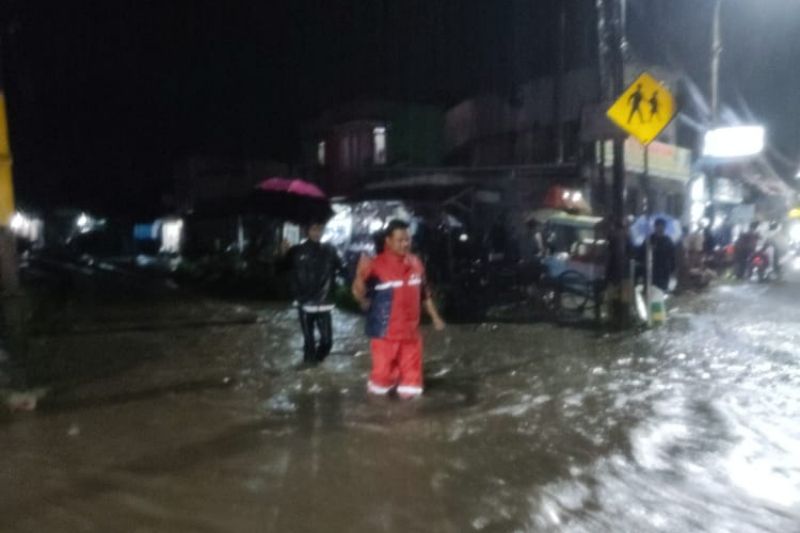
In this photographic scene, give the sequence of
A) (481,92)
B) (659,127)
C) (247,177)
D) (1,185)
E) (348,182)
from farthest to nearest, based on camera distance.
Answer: (247,177), (348,182), (481,92), (659,127), (1,185)

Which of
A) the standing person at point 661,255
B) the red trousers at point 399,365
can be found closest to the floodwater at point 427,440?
the red trousers at point 399,365

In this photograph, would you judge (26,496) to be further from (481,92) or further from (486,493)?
(481,92)

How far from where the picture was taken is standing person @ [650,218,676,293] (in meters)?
16.0

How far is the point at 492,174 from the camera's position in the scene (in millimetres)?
23438

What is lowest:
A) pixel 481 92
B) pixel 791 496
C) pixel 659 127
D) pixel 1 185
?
pixel 791 496

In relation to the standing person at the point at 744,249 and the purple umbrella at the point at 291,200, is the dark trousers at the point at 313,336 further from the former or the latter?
the standing person at the point at 744,249

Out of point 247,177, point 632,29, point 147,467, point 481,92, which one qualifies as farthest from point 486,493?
point 247,177

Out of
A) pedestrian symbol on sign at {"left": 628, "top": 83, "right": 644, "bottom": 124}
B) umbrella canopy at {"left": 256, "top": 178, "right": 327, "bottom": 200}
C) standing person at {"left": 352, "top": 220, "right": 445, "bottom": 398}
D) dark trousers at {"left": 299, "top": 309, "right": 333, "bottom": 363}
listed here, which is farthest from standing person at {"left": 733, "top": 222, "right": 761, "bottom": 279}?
standing person at {"left": 352, "top": 220, "right": 445, "bottom": 398}

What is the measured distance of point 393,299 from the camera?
878 centimetres

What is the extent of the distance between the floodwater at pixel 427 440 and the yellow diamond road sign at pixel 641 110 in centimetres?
273

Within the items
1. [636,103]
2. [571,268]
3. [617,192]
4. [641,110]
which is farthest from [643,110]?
[571,268]

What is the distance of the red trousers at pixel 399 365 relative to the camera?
8.91m

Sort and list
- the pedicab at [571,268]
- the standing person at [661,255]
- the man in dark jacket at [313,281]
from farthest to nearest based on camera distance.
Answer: the standing person at [661,255]
the pedicab at [571,268]
the man in dark jacket at [313,281]

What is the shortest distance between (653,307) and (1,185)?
9.20 m
